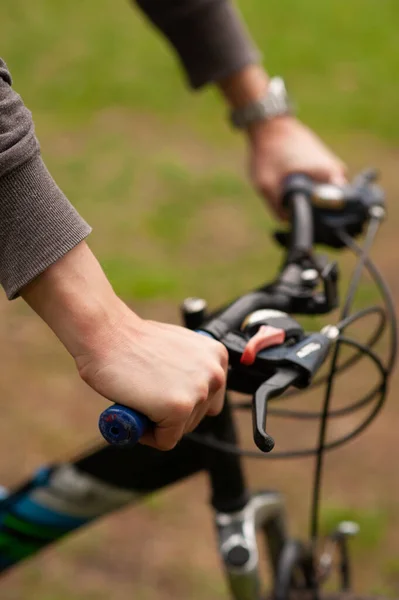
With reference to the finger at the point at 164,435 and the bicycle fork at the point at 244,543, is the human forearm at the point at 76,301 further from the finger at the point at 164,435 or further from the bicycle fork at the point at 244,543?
the bicycle fork at the point at 244,543

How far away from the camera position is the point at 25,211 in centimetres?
95

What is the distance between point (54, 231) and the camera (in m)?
0.95

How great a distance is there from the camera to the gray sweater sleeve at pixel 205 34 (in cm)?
159

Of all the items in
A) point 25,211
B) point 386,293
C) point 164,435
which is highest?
point 25,211

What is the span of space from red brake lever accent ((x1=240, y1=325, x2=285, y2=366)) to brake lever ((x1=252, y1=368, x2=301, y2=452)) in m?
0.04

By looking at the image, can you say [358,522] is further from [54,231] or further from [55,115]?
[55,115]

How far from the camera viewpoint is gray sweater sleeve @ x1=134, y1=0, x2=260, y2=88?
5.22 ft

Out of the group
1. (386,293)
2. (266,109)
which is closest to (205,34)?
(266,109)

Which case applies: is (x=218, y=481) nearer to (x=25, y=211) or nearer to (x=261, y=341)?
(x=261, y=341)

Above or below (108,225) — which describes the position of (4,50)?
above

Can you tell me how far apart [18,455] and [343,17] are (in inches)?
196

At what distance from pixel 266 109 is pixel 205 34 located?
0.17 metres

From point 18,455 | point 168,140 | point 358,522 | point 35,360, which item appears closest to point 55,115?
point 168,140

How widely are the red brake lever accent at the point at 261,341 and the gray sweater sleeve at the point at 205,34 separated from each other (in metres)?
0.72
